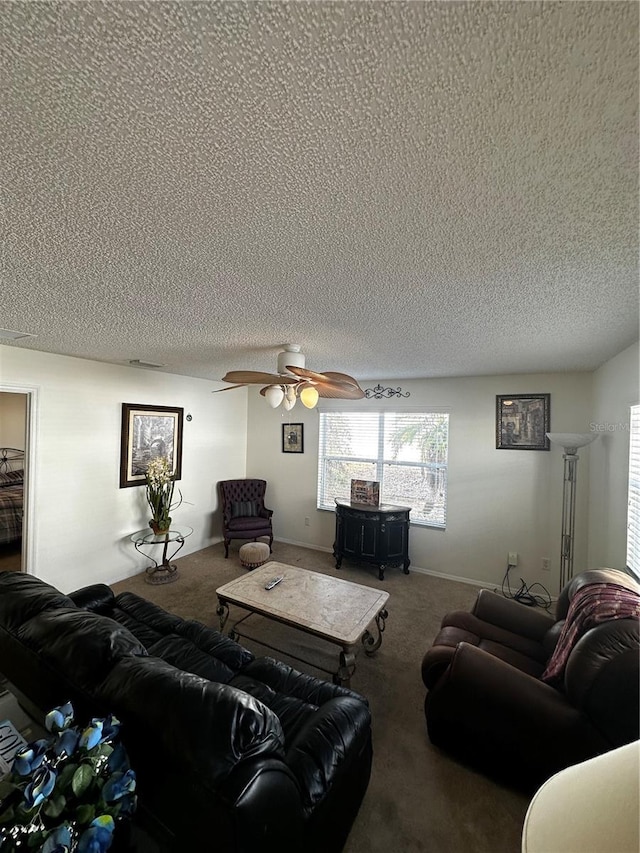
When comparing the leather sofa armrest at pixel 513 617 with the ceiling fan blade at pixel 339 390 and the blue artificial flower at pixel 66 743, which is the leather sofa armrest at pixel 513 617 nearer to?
the ceiling fan blade at pixel 339 390

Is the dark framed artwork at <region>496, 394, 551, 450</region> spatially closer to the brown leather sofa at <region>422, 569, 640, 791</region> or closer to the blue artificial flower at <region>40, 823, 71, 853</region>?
the brown leather sofa at <region>422, 569, 640, 791</region>

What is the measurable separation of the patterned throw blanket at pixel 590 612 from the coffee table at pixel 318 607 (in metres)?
1.08

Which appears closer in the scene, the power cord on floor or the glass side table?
the power cord on floor

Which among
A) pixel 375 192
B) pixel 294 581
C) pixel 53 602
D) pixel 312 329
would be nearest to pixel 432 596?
pixel 294 581

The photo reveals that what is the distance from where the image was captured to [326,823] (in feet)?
4.05

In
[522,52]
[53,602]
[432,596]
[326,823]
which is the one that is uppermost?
[522,52]

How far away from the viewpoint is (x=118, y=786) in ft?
2.67

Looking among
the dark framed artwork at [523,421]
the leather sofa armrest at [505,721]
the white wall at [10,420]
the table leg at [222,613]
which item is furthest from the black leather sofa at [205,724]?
the white wall at [10,420]

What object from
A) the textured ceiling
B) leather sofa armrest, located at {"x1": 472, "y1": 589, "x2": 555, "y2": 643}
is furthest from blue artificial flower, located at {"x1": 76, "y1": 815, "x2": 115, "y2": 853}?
leather sofa armrest, located at {"x1": 472, "y1": 589, "x2": 555, "y2": 643}

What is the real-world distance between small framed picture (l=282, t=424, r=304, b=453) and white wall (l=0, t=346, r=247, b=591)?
1349mm

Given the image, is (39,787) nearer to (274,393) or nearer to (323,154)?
(323,154)

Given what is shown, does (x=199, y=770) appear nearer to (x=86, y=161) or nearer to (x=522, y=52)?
(x=86, y=161)

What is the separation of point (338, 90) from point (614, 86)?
506 mm

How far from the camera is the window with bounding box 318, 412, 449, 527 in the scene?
4.31 m
